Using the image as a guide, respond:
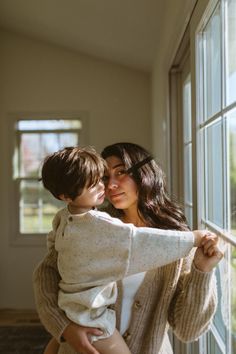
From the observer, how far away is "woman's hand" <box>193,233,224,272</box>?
951 mm

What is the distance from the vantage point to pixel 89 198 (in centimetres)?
107

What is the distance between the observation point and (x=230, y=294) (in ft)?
3.76

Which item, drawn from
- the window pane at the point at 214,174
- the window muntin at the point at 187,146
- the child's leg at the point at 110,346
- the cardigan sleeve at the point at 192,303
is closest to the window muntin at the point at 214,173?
the window pane at the point at 214,174

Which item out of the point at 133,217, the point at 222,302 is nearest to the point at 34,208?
the point at 133,217

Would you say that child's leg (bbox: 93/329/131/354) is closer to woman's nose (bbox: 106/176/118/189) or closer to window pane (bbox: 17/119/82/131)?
woman's nose (bbox: 106/176/118/189)

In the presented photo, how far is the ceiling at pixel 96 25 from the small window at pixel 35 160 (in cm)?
84

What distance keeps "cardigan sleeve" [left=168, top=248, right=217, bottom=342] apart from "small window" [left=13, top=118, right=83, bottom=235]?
3.35m

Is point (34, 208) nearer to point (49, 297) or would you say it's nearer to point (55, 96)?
point (55, 96)

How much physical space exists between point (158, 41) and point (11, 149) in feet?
6.94

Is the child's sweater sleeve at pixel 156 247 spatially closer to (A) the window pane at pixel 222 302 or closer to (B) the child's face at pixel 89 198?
(B) the child's face at pixel 89 198

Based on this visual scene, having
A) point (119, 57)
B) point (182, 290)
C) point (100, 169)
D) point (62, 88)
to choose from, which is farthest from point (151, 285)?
point (62, 88)

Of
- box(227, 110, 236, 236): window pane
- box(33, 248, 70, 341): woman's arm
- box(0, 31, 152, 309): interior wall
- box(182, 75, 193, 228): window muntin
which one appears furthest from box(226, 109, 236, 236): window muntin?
box(0, 31, 152, 309): interior wall

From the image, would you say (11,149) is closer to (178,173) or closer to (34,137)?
(34,137)

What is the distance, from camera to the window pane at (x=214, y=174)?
1.26 m
